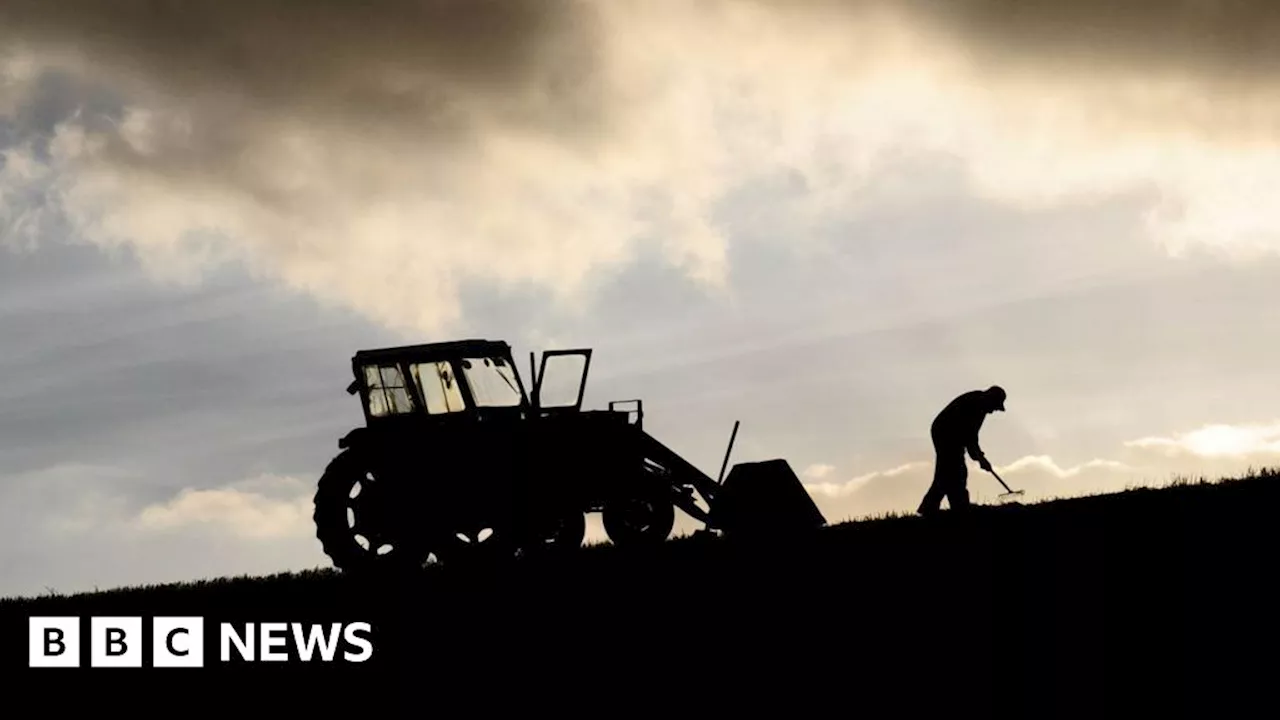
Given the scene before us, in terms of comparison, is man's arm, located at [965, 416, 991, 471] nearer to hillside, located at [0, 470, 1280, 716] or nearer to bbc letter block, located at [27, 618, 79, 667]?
hillside, located at [0, 470, 1280, 716]

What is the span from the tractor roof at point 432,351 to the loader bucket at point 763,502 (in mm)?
3621

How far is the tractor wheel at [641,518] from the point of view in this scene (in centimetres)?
1967

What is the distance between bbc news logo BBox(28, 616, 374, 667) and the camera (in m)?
13.0

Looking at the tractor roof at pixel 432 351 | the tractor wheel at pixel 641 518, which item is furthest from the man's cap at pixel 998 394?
the tractor roof at pixel 432 351

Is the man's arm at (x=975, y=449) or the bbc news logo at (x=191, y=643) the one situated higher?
the man's arm at (x=975, y=449)

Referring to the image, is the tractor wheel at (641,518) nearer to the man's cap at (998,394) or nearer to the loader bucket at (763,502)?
the loader bucket at (763,502)

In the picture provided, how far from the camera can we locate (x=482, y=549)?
1911cm

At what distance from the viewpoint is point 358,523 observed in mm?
18812

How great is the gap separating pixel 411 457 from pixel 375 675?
680 cm

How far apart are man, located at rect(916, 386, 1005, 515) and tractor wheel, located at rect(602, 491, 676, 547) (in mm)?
3225

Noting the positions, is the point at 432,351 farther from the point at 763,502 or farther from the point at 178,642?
the point at 178,642

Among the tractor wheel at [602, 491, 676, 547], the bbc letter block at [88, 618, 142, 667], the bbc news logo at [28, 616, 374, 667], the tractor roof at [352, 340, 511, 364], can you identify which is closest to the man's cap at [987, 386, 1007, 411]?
the tractor wheel at [602, 491, 676, 547]

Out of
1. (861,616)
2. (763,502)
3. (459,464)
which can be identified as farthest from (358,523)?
(861,616)

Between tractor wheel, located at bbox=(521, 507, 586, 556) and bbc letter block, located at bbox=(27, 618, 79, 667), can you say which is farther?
tractor wheel, located at bbox=(521, 507, 586, 556)
